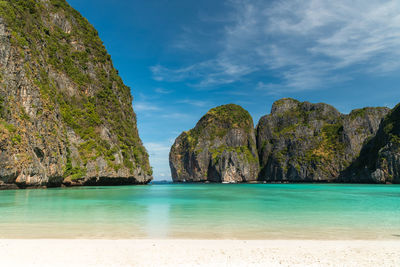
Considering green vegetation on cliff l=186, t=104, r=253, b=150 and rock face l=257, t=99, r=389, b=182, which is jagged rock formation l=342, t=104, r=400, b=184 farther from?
green vegetation on cliff l=186, t=104, r=253, b=150

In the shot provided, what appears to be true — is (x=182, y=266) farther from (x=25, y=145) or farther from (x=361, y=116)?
(x=361, y=116)

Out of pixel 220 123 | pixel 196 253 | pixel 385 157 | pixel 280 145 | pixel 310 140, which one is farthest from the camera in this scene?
pixel 220 123

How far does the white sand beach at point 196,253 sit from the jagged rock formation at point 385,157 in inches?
3095

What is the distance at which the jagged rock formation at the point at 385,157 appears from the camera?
70812mm

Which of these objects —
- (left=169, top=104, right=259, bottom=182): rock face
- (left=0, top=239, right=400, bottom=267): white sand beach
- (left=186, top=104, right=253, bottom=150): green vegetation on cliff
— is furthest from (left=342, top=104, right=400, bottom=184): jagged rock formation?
(left=0, top=239, right=400, bottom=267): white sand beach

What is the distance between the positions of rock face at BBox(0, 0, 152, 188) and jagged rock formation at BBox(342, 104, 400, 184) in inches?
2465

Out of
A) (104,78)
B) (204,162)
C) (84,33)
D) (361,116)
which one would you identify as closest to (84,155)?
(104,78)

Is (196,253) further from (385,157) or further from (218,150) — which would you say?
(218,150)

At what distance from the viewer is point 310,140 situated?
122 m

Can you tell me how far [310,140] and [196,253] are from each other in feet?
414

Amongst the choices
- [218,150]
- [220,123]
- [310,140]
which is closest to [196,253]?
[218,150]

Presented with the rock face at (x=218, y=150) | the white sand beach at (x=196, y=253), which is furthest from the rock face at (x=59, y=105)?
the rock face at (x=218, y=150)

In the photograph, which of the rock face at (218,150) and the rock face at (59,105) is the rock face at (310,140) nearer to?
the rock face at (218,150)

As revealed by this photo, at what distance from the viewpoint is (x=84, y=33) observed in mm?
57750
